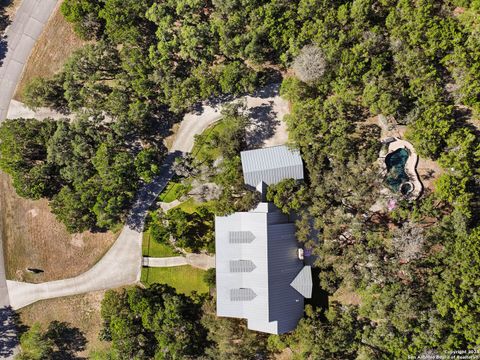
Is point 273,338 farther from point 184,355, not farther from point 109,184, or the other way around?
point 109,184

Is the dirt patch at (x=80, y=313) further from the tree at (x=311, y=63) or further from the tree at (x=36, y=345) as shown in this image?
the tree at (x=311, y=63)

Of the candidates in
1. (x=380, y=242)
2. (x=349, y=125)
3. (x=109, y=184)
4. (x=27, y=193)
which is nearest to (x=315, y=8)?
(x=349, y=125)

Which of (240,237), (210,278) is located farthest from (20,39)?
(210,278)

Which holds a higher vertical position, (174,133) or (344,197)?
(174,133)

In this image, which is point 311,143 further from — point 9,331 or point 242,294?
point 9,331

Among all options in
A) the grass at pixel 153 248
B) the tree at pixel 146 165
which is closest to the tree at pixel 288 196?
the tree at pixel 146 165

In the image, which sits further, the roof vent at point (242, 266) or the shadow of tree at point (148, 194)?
the shadow of tree at point (148, 194)
